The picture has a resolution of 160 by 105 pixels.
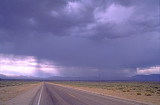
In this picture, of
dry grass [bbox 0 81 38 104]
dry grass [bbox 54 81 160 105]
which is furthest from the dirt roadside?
dry grass [bbox 54 81 160 105]

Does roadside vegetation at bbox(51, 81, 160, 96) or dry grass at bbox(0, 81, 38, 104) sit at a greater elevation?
dry grass at bbox(0, 81, 38, 104)

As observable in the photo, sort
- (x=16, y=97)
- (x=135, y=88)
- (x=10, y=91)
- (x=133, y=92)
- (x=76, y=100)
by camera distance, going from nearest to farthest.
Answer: (x=76, y=100) < (x=16, y=97) < (x=133, y=92) < (x=10, y=91) < (x=135, y=88)

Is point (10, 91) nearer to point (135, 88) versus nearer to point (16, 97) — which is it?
point (16, 97)

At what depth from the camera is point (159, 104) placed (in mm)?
18125

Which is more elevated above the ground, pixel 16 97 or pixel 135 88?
pixel 16 97

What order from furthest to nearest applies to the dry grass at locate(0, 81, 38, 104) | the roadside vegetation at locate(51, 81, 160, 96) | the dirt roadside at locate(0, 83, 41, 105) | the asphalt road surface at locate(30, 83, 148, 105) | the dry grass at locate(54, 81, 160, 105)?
the roadside vegetation at locate(51, 81, 160, 96)
the dry grass at locate(0, 81, 38, 104)
the dry grass at locate(54, 81, 160, 105)
the dirt roadside at locate(0, 83, 41, 105)
the asphalt road surface at locate(30, 83, 148, 105)

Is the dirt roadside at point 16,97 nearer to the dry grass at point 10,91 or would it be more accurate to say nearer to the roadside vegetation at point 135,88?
the dry grass at point 10,91

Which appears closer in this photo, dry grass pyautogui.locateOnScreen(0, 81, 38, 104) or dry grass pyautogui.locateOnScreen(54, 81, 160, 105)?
dry grass pyautogui.locateOnScreen(54, 81, 160, 105)

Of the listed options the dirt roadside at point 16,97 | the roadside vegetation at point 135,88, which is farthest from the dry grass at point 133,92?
the dirt roadside at point 16,97

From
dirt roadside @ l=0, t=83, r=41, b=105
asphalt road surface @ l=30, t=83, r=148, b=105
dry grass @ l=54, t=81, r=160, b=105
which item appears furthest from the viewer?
dry grass @ l=54, t=81, r=160, b=105

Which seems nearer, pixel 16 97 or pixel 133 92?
pixel 16 97

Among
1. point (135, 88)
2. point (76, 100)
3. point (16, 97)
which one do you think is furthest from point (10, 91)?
point (135, 88)

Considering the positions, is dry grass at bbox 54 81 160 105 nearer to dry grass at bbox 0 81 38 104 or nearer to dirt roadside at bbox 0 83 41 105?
dirt roadside at bbox 0 83 41 105

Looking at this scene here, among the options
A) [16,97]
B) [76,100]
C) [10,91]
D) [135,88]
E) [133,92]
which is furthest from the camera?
[135,88]
